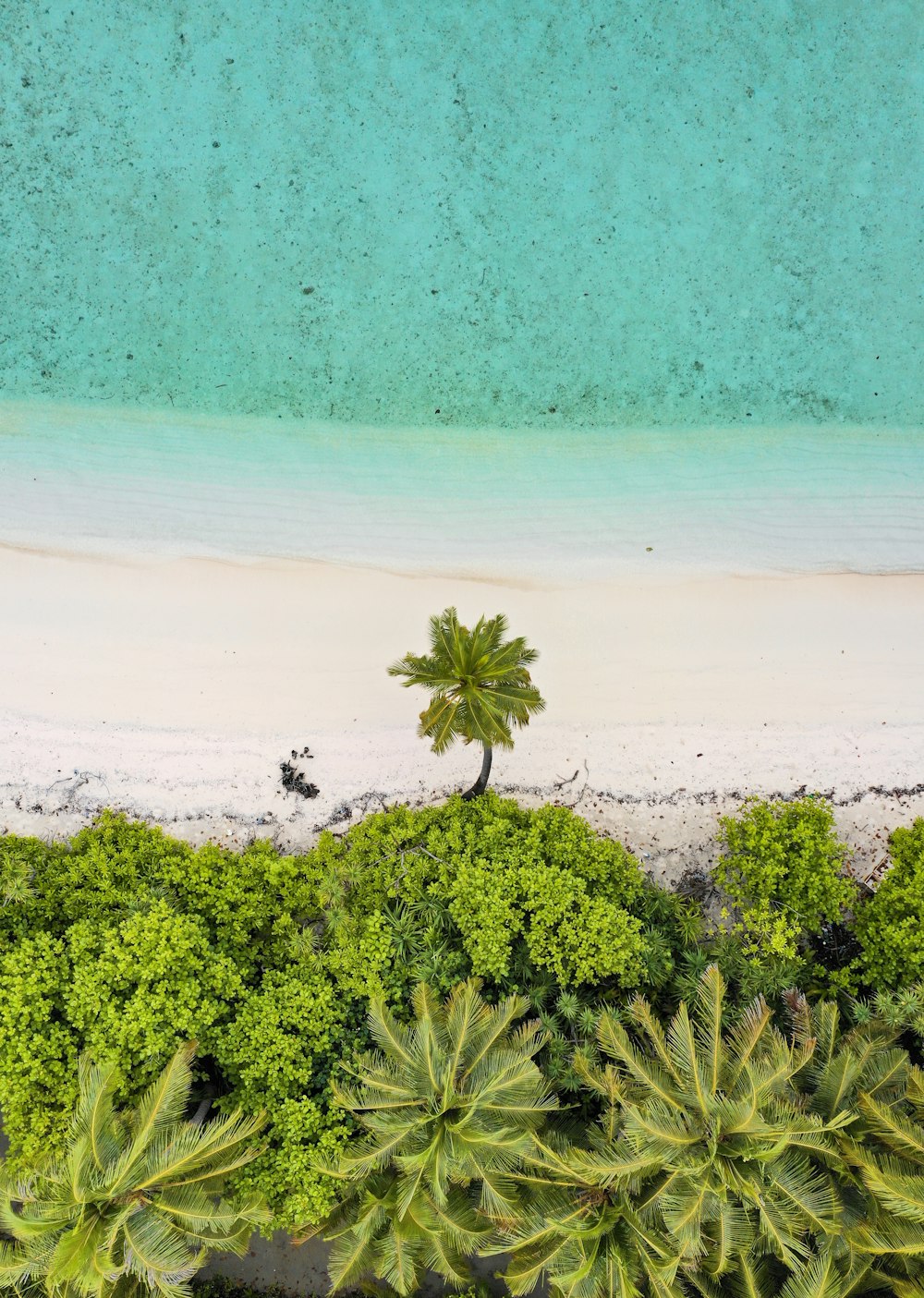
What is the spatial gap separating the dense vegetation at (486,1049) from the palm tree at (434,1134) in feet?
0.12

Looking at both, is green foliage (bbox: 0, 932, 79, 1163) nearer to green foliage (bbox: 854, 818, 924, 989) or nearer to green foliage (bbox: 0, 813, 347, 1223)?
green foliage (bbox: 0, 813, 347, 1223)

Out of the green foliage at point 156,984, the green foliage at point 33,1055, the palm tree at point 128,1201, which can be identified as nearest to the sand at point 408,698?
the green foliage at point 156,984

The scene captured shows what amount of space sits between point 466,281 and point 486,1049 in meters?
11.6

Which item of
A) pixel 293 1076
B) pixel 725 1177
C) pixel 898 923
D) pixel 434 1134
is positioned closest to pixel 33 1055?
pixel 293 1076

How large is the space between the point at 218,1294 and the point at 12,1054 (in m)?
5.57

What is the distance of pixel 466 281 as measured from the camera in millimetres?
13242

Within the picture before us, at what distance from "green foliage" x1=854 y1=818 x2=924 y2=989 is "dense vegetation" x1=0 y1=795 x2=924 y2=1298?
4 cm

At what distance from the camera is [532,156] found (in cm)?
1315

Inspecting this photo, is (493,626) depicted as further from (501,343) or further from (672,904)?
(501,343)

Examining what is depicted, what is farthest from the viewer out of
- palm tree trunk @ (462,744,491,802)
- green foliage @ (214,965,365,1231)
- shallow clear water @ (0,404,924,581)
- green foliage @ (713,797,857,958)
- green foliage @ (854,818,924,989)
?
shallow clear water @ (0,404,924,581)

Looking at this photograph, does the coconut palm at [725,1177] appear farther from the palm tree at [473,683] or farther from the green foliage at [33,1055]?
the green foliage at [33,1055]

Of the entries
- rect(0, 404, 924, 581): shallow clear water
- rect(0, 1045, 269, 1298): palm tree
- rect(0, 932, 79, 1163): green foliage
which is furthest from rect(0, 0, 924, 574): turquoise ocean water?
rect(0, 1045, 269, 1298): palm tree

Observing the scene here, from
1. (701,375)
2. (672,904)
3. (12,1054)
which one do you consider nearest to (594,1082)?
(672,904)

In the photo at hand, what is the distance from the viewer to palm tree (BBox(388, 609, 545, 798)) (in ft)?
31.3
